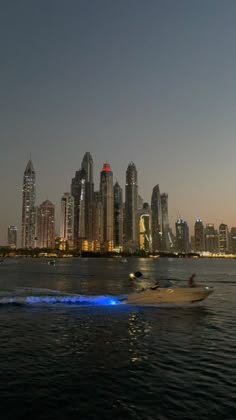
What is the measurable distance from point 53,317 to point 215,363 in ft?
52.7

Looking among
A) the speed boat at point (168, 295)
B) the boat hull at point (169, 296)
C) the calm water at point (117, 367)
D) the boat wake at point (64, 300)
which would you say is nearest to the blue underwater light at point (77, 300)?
the boat wake at point (64, 300)

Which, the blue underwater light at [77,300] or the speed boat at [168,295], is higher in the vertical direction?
the speed boat at [168,295]

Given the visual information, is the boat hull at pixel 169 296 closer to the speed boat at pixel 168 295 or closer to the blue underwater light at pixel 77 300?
the speed boat at pixel 168 295

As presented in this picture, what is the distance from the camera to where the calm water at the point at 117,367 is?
12.6 m

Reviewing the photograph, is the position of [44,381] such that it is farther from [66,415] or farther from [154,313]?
[154,313]

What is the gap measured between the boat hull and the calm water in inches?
193

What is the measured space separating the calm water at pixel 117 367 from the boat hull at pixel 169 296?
193 inches

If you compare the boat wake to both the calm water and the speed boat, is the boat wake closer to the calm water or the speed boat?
the speed boat

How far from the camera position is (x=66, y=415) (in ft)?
39.4

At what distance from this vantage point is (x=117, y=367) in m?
17.1

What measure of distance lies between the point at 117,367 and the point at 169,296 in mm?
19415

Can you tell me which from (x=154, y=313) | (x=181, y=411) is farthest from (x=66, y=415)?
(x=154, y=313)

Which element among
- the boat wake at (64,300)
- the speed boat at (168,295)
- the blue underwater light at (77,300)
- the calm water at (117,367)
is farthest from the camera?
the blue underwater light at (77,300)

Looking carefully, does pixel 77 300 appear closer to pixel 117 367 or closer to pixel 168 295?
pixel 168 295
